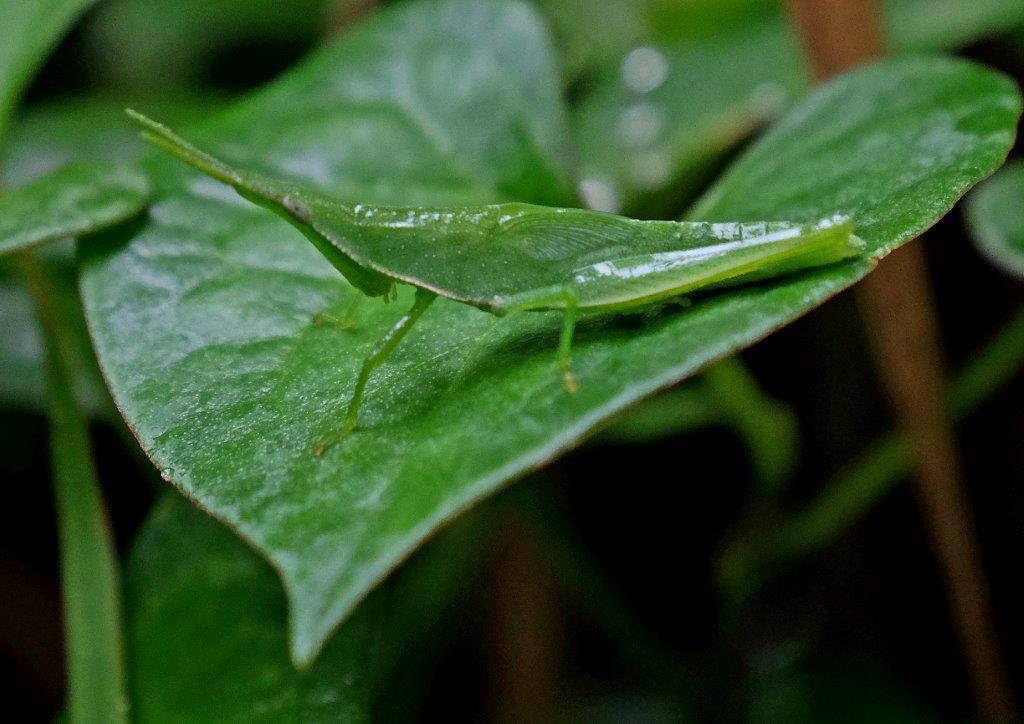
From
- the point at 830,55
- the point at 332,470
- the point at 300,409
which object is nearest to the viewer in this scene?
the point at 332,470

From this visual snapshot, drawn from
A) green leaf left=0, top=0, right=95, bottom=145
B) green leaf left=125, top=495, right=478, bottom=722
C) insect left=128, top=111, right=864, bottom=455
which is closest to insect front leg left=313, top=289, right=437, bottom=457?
insect left=128, top=111, right=864, bottom=455

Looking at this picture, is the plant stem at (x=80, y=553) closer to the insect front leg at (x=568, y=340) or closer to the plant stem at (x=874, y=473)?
the insect front leg at (x=568, y=340)

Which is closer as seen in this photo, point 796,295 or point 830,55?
point 796,295

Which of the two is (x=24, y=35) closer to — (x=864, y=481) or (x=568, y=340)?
(x=568, y=340)

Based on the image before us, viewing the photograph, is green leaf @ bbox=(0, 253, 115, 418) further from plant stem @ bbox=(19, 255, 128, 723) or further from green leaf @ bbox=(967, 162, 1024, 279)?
green leaf @ bbox=(967, 162, 1024, 279)

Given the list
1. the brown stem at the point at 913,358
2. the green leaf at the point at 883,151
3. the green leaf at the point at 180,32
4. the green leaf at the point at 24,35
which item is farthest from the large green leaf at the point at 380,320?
the green leaf at the point at 180,32

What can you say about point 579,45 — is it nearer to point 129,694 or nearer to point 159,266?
point 159,266

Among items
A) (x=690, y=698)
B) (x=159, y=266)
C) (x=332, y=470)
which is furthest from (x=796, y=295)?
(x=690, y=698)
